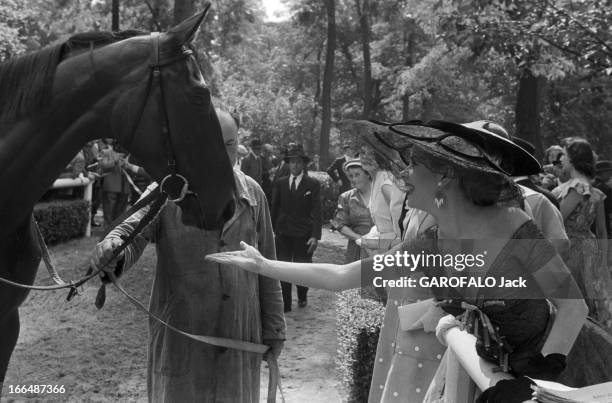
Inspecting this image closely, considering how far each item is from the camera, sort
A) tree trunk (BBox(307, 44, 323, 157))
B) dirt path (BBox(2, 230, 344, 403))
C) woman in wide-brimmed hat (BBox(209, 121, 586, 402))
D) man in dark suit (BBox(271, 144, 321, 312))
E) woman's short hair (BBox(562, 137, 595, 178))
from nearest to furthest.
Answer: woman in wide-brimmed hat (BBox(209, 121, 586, 402)) → dirt path (BBox(2, 230, 344, 403)) → woman's short hair (BBox(562, 137, 595, 178)) → man in dark suit (BBox(271, 144, 321, 312)) → tree trunk (BBox(307, 44, 323, 157))

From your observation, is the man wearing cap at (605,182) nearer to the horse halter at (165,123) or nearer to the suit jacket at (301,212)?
the suit jacket at (301,212)

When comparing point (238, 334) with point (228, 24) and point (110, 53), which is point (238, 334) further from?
point (228, 24)

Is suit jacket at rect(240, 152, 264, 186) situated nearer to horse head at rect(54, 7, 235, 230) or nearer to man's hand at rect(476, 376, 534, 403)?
horse head at rect(54, 7, 235, 230)

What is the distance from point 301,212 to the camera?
991cm

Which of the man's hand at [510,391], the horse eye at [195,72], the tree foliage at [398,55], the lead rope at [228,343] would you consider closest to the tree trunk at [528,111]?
the tree foliage at [398,55]

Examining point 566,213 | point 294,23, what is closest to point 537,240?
point 566,213

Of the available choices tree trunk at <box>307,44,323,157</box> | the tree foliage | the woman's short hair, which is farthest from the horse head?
tree trunk at <box>307,44,323,157</box>

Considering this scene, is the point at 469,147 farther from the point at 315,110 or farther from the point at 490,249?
the point at 315,110

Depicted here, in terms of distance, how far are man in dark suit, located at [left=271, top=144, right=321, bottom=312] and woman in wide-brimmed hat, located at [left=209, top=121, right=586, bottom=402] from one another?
23.9 feet

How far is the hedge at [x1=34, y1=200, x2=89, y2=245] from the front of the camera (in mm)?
11469

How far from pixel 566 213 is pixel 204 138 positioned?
15.6ft

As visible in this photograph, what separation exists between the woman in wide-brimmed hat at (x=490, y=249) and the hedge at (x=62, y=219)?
9720mm

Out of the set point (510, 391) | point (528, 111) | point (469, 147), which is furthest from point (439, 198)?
point (528, 111)

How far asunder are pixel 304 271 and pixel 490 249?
756 mm
